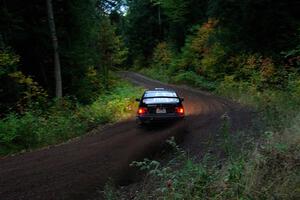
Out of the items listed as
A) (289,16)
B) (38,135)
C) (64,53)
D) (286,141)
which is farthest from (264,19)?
(286,141)

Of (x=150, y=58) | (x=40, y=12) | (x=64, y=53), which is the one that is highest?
→ (x=40, y=12)

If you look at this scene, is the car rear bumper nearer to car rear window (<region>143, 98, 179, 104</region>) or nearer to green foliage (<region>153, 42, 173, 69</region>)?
car rear window (<region>143, 98, 179, 104</region>)

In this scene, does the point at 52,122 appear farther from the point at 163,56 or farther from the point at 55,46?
the point at 163,56

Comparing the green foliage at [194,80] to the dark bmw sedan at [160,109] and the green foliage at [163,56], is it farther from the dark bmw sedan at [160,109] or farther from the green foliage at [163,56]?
the dark bmw sedan at [160,109]

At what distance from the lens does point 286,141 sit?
787cm

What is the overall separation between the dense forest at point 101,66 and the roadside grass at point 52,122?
0.04 m

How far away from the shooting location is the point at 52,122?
17078 mm

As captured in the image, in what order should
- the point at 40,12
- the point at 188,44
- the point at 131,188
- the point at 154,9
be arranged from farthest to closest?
1. the point at 154,9
2. the point at 188,44
3. the point at 40,12
4. the point at 131,188

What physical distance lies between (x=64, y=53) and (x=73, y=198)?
50.8 feet

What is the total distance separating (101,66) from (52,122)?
16.8 metres

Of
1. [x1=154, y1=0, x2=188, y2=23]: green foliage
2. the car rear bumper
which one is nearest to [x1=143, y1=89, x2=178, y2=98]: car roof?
the car rear bumper

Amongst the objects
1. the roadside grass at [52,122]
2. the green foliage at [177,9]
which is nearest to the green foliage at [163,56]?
the green foliage at [177,9]

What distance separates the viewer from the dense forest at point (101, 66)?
49.8 ft

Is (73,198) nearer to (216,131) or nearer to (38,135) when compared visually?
(38,135)
